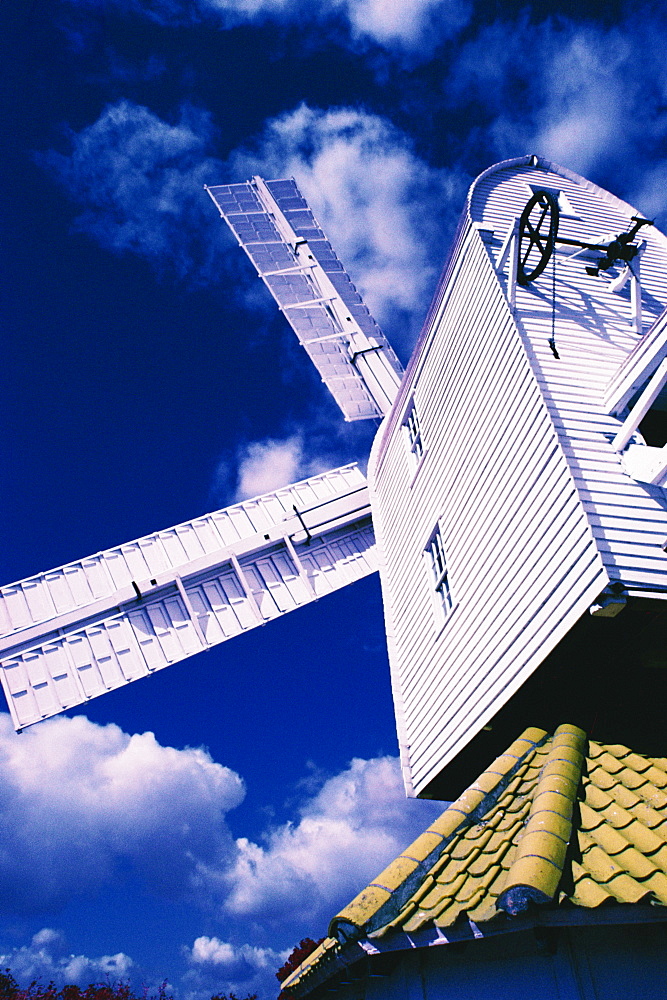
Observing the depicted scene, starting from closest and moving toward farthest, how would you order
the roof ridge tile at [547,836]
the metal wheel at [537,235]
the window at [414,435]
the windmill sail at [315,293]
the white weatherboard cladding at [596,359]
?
the roof ridge tile at [547,836], the white weatherboard cladding at [596,359], the metal wheel at [537,235], the window at [414,435], the windmill sail at [315,293]

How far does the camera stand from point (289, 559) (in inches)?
584

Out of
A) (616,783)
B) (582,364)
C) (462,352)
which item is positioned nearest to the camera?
(616,783)

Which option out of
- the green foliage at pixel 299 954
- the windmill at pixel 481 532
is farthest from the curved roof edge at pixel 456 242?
the green foliage at pixel 299 954

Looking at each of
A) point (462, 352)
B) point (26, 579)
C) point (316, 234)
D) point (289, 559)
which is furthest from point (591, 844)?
point (316, 234)

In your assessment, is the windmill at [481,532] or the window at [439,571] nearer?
the windmill at [481,532]

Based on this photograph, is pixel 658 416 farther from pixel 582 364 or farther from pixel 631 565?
pixel 631 565

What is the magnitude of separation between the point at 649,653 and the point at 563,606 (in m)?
1.12

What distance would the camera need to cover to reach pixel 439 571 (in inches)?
391

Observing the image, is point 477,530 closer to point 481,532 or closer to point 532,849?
point 481,532

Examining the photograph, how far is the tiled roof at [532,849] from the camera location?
4441 mm

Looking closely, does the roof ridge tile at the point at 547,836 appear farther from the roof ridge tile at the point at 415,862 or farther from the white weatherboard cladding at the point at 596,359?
the white weatherboard cladding at the point at 596,359

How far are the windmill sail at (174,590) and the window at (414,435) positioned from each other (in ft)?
11.6

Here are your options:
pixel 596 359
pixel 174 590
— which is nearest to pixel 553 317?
pixel 596 359

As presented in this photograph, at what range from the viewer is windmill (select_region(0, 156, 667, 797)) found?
262 inches
